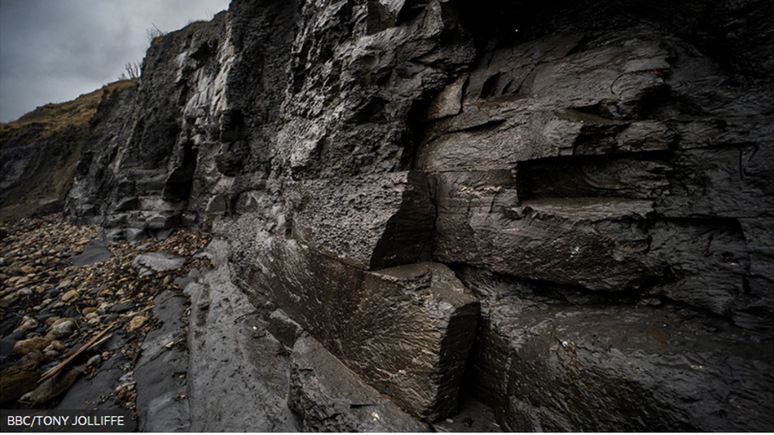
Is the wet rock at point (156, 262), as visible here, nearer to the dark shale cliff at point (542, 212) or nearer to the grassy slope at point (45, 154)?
the dark shale cliff at point (542, 212)

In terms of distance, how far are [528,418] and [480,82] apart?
2.29 metres

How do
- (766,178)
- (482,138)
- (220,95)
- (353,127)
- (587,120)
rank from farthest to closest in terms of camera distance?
(220,95) → (353,127) → (482,138) → (587,120) → (766,178)

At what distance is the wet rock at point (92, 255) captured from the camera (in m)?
6.11

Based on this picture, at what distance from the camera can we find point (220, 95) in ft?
18.2

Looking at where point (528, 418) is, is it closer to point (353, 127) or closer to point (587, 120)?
point (587, 120)

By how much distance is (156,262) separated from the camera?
5457 mm

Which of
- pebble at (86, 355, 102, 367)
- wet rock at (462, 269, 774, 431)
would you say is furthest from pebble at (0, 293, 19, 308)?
wet rock at (462, 269, 774, 431)

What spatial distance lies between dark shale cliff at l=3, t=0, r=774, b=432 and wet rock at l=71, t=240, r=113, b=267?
5811 millimetres

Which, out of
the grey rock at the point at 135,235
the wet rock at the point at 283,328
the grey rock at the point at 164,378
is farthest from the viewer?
the grey rock at the point at 135,235

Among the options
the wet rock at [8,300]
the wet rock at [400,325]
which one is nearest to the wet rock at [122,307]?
the wet rock at [8,300]

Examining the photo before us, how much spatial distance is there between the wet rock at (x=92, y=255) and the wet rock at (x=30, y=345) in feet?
11.4

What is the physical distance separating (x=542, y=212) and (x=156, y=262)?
260 inches

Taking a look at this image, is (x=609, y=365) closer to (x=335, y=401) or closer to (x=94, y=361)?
(x=335, y=401)

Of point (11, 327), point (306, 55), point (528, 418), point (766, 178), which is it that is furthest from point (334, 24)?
point (11, 327)
